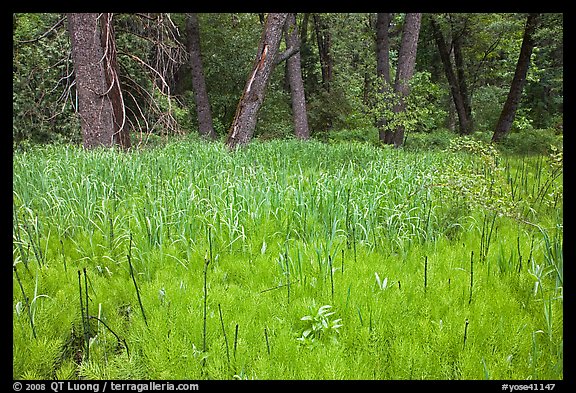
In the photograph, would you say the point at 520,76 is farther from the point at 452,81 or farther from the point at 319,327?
the point at 319,327

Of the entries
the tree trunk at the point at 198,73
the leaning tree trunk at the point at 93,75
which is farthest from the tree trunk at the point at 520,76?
the tree trunk at the point at 198,73

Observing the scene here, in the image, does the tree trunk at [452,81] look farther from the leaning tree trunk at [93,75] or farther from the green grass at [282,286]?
the green grass at [282,286]

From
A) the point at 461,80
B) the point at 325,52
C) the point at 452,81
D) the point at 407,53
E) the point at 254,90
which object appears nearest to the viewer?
the point at 254,90

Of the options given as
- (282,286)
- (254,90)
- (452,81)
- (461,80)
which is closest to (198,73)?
(254,90)

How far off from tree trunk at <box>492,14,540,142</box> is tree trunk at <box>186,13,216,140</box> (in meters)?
9.95

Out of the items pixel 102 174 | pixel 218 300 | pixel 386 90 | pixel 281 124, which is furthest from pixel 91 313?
pixel 281 124

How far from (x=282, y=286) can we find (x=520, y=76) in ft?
35.2

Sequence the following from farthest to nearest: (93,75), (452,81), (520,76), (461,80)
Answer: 1. (461,80)
2. (452,81)
3. (520,76)
4. (93,75)

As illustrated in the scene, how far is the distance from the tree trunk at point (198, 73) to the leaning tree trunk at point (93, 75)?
24.5 ft

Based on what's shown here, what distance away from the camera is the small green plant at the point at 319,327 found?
88.6 inches

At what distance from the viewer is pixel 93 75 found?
7875 millimetres

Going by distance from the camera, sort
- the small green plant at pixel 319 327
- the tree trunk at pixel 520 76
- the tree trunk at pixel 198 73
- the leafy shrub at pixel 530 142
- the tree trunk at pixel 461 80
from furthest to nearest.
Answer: the tree trunk at pixel 461 80, the tree trunk at pixel 198 73, the leafy shrub at pixel 530 142, the tree trunk at pixel 520 76, the small green plant at pixel 319 327

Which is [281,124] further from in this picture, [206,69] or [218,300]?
[218,300]
